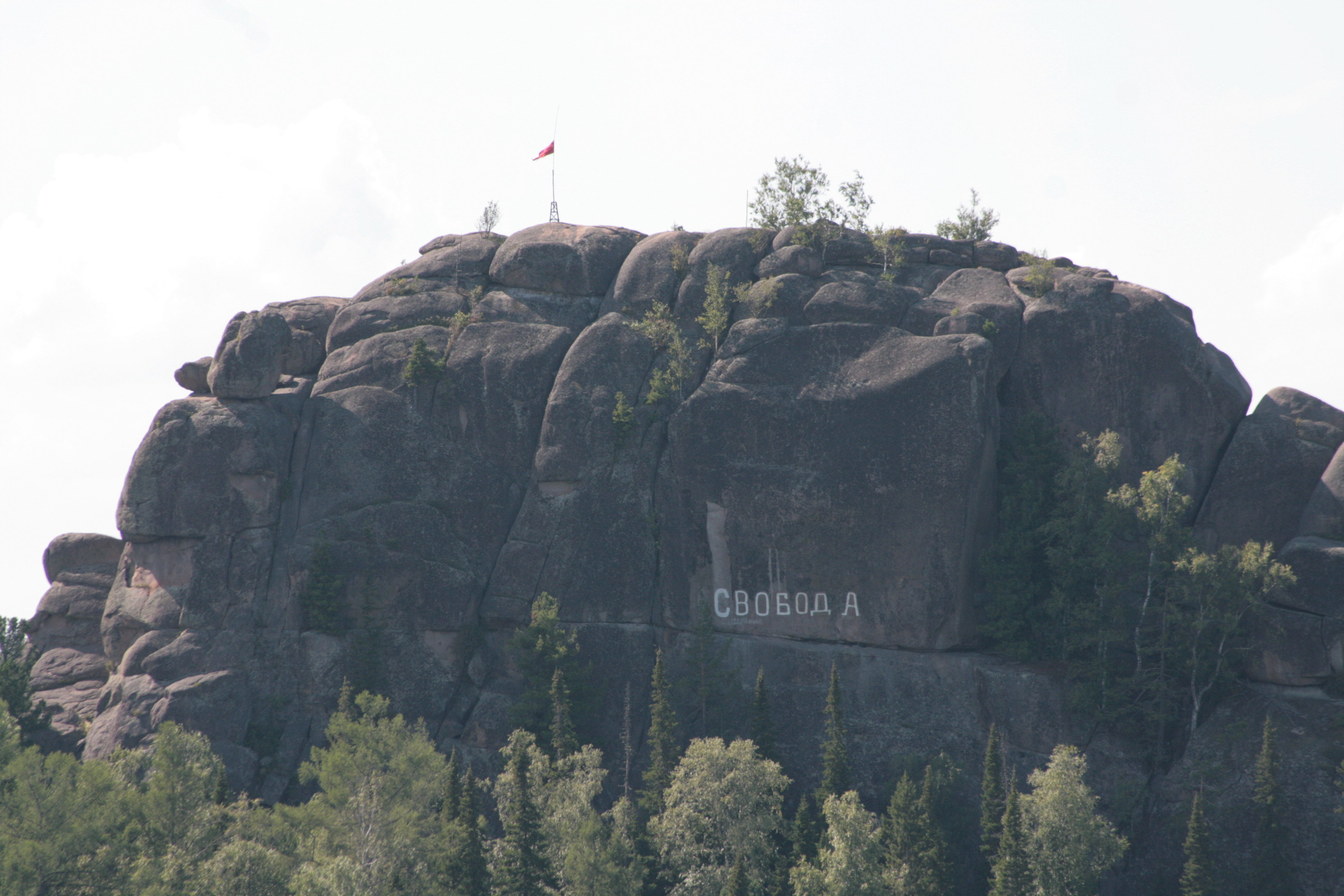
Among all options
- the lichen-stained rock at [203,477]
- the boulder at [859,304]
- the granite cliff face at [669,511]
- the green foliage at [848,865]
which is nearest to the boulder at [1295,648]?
the granite cliff face at [669,511]

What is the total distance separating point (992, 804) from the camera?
51.6 meters

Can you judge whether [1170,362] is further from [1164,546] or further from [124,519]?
[124,519]

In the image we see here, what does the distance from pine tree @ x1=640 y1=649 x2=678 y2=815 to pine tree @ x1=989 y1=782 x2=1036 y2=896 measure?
1599 centimetres

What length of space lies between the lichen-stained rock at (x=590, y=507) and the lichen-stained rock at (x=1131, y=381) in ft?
70.1

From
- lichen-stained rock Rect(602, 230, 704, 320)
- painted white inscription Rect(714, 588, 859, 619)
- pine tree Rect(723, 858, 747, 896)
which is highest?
lichen-stained rock Rect(602, 230, 704, 320)

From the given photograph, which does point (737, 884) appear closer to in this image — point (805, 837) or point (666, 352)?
point (805, 837)

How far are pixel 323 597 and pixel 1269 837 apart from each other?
47666 millimetres

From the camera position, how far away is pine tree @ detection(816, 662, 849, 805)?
178ft

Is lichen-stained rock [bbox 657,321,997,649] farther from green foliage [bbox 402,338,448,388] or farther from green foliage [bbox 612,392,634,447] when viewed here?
green foliage [bbox 402,338,448,388]

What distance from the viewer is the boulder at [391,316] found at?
6981 centimetres

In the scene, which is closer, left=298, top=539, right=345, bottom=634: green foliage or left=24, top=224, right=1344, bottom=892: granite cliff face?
left=24, top=224, right=1344, bottom=892: granite cliff face

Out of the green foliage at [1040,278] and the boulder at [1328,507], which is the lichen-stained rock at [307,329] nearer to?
the green foliage at [1040,278]

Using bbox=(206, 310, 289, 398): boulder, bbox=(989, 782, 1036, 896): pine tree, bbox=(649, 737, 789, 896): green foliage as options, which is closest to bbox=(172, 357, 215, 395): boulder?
bbox=(206, 310, 289, 398): boulder

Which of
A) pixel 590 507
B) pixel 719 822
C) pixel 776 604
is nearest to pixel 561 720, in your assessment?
pixel 719 822
